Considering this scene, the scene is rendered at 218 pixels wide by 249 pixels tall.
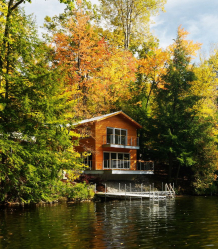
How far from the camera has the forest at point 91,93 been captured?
22.5 metres

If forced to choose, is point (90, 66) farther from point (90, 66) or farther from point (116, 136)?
point (116, 136)

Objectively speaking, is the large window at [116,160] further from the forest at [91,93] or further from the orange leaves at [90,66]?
the orange leaves at [90,66]

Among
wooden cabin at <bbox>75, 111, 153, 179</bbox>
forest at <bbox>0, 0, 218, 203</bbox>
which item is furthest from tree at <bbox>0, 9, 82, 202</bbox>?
wooden cabin at <bbox>75, 111, 153, 179</bbox>

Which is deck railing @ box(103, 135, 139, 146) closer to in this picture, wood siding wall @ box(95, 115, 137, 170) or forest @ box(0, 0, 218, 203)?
wood siding wall @ box(95, 115, 137, 170)

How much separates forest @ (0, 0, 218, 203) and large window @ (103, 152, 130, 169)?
4307 mm

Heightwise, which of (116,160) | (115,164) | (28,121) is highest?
(28,121)

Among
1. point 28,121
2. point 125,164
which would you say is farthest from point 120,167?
point 28,121

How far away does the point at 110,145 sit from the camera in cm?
3600

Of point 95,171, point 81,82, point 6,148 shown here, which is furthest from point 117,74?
→ point 6,148

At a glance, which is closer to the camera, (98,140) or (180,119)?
(98,140)

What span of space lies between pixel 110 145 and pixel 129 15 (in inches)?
936

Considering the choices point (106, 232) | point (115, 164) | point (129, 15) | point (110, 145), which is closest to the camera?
point (106, 232)

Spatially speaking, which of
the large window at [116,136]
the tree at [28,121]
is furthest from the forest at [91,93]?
the large window at [116,136]

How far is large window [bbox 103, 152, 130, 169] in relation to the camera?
3631cm
